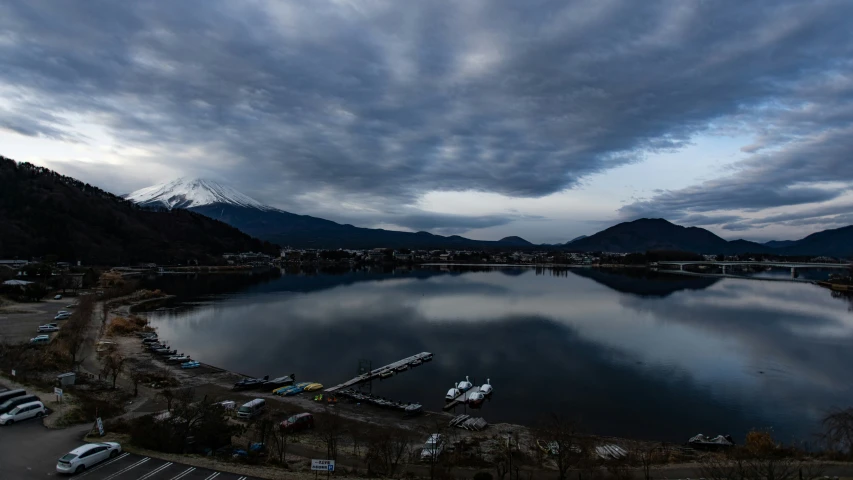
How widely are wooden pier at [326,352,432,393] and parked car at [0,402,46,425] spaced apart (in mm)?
6402

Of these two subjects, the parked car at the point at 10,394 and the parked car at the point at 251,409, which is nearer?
the parked car at the point at 10,394

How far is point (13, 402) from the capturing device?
823 cm

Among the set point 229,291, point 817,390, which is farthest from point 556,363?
point 229,291

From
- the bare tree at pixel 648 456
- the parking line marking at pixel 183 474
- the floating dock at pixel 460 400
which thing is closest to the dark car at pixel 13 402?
the parking line marking at pixel 183 474

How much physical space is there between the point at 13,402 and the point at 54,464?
2984 mm

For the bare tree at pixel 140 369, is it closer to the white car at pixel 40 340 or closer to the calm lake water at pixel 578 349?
the calm lake water at pixel 578 349

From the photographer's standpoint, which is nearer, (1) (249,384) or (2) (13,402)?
(2) (13,402)

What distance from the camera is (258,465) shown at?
21.8ft

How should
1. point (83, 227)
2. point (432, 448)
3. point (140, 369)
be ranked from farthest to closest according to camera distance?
point (83, 227) < point (140, 369) < point (432, 448)

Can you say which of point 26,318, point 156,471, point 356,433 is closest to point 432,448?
point 356,433

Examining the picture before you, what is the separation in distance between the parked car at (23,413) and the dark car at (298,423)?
4.16 metres

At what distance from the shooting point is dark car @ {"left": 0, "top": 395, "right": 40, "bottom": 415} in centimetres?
805

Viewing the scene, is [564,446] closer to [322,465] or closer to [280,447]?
[322,465]

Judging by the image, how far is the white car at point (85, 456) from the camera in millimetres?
5953
